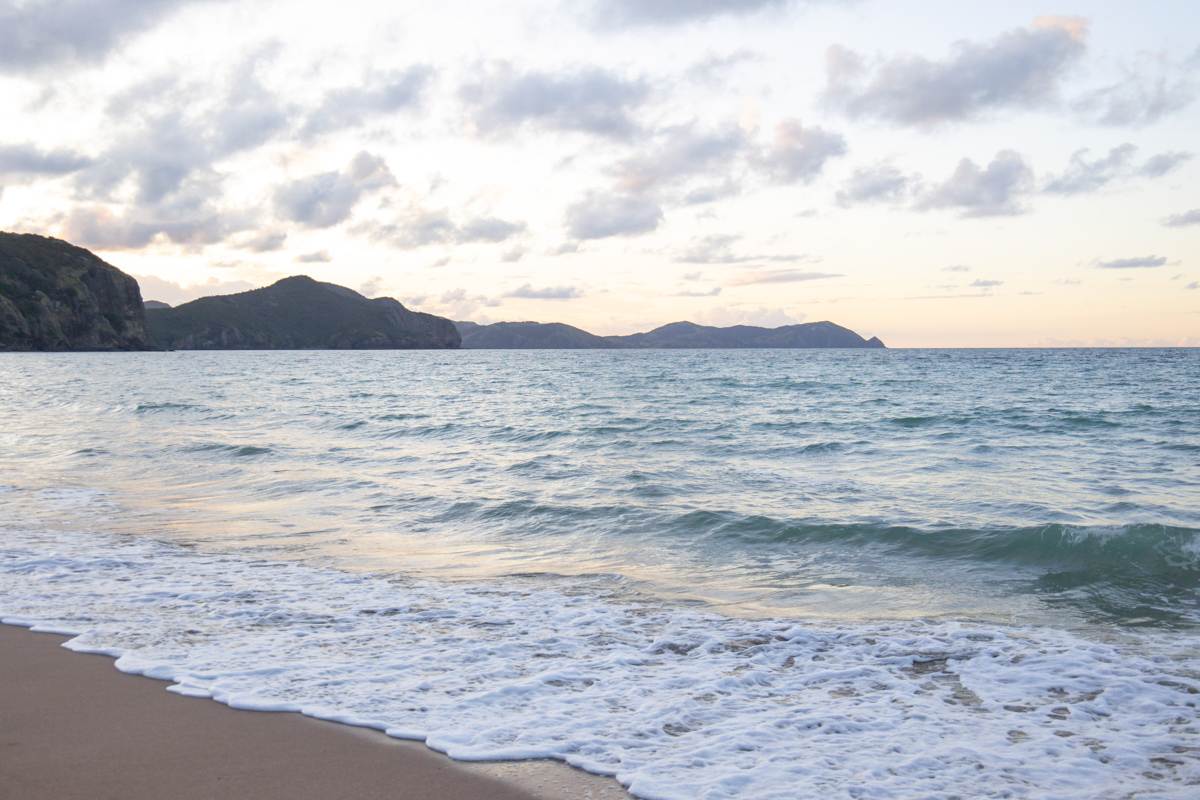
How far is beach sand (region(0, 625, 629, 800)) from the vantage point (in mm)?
4039

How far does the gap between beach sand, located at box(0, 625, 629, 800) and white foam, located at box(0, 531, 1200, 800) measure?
0.54 ft

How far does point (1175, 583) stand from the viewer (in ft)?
28.9

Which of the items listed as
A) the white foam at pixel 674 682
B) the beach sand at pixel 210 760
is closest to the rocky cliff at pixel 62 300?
the white foam at pixel 674 682

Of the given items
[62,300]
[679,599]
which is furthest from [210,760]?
[62,300]

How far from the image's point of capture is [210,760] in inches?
172

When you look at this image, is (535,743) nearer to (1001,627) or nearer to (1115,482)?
(1001,627)

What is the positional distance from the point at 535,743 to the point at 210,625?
147 inches

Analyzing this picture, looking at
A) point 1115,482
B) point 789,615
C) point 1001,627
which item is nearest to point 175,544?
point 789,615

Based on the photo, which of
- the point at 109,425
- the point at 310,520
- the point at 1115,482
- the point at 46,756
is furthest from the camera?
the point at 109,425

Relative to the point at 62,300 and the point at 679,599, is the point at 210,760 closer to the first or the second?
the point at 679,599

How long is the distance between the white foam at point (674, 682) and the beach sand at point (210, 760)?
166 millimetres

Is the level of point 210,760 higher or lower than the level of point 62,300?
lower

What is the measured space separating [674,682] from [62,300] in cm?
A: 15952

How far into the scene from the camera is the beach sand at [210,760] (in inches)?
159
